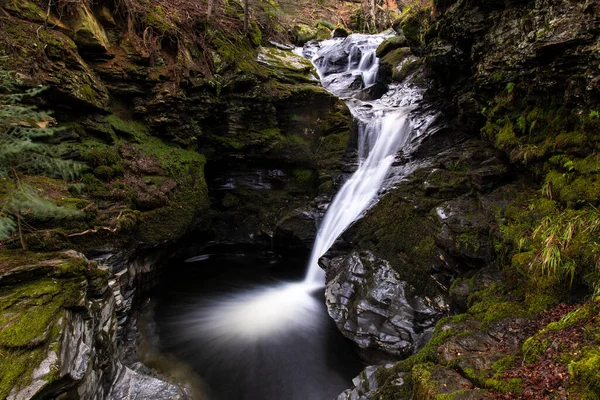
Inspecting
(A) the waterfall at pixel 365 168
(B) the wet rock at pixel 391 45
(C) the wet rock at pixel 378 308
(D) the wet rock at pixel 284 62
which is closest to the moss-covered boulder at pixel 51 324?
(C) the wet rock at pixel 378 308

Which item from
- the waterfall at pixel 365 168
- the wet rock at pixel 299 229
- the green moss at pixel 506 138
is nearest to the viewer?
the green moss at pixel 506 138

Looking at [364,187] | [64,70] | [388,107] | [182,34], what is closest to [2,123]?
[64,70]

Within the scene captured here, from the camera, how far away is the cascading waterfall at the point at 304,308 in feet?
19.5

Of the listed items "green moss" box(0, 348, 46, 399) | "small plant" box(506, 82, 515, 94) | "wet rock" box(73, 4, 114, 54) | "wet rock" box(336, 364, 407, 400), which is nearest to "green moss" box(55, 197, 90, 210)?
"green moss" box(0, 348, 46, 399)

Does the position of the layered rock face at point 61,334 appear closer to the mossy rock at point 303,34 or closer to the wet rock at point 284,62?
the wet rock at point 284,62

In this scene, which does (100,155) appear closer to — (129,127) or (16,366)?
(129,127)

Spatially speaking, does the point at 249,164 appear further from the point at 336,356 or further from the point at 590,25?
the point at 590,25

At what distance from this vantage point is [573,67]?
4539mm

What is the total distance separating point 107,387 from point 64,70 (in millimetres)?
6232

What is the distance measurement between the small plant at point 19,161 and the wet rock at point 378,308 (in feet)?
17.9

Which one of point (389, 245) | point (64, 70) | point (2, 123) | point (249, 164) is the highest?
point (64, 70)

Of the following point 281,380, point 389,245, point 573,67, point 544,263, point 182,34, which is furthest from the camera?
point 182,34

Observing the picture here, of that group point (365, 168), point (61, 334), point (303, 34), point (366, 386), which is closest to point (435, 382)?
point (366, 386)

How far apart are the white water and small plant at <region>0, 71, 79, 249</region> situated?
13.0 ft
